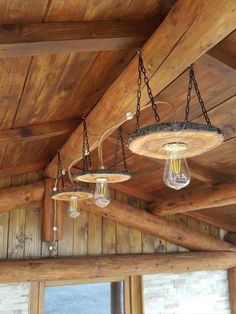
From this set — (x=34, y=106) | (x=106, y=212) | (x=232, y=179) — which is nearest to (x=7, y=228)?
(x=106, y=212)

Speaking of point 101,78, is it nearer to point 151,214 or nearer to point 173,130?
point 173,130

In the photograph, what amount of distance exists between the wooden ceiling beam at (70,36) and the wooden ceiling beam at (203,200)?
7.92ft

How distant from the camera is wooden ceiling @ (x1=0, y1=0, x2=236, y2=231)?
1.58m

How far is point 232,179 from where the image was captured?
13.0ft

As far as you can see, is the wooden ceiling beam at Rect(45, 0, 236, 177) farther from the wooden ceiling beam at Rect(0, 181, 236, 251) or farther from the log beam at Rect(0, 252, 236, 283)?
the log beam at Rect(0, 252, 236, 283)

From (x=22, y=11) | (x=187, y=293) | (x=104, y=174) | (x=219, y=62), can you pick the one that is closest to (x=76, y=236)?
(x=187, y=293)

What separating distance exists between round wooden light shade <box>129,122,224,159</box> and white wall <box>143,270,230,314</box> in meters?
4.40

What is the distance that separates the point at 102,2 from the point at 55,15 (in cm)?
21

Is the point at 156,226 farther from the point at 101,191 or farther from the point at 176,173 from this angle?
the point at 176,173

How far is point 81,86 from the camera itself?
7.85ft

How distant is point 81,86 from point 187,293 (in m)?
4.50

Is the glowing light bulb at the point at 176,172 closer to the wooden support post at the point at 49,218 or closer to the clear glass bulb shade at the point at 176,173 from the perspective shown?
the clear glass bulb shade at the point at 176,173

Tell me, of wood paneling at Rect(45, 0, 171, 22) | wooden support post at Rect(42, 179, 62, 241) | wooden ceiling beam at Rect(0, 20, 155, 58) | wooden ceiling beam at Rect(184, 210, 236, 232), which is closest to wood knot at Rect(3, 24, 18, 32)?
wooden ceiling beam at Rect(0, 20, 155, 58)

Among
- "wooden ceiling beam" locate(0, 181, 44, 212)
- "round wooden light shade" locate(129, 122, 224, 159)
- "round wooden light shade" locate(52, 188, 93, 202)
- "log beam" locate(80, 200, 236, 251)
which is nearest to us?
"round wooden light shade" locate(129, 122, 224, 159)
